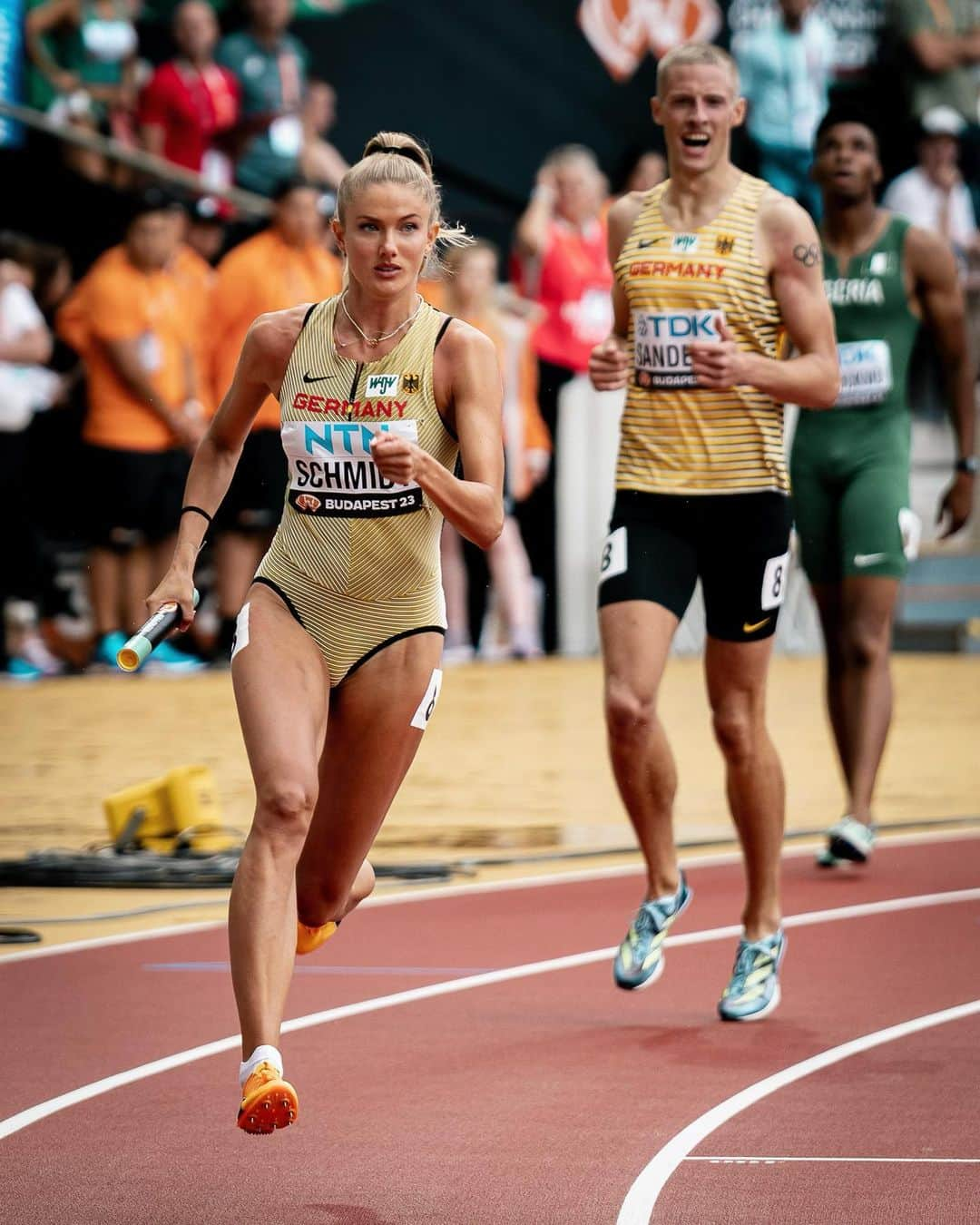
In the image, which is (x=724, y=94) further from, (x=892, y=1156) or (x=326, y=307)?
(x=892, y=1156)

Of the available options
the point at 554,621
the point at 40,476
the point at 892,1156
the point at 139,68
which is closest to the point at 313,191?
the point at 139,68

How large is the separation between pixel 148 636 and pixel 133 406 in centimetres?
1108

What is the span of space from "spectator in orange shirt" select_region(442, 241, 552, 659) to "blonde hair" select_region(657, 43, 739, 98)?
962 centimetres

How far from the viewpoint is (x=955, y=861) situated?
9.23 m

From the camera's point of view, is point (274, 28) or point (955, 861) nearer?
point (955, 861)

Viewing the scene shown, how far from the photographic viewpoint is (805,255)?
6785mm

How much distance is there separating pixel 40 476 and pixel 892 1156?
11.9m

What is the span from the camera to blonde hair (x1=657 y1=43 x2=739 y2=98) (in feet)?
22.5

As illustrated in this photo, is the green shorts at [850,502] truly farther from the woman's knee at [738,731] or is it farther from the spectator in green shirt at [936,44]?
the spectator in green shirt at [936,44]

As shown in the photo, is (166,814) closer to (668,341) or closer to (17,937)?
(17,937)

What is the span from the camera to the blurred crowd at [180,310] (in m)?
15.5

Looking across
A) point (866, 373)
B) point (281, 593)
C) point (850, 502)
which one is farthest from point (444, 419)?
point (866, 373)

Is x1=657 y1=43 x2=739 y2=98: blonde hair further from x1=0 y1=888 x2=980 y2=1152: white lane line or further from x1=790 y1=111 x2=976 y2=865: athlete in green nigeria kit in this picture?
x1=0 y1=888 x2=980 y2=1152: white lane line

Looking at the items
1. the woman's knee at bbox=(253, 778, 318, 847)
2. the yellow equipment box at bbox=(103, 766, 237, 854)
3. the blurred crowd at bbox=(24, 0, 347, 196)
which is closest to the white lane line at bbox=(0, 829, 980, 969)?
the yellow equipment box at bbox=(103, 766, 237, 854)
